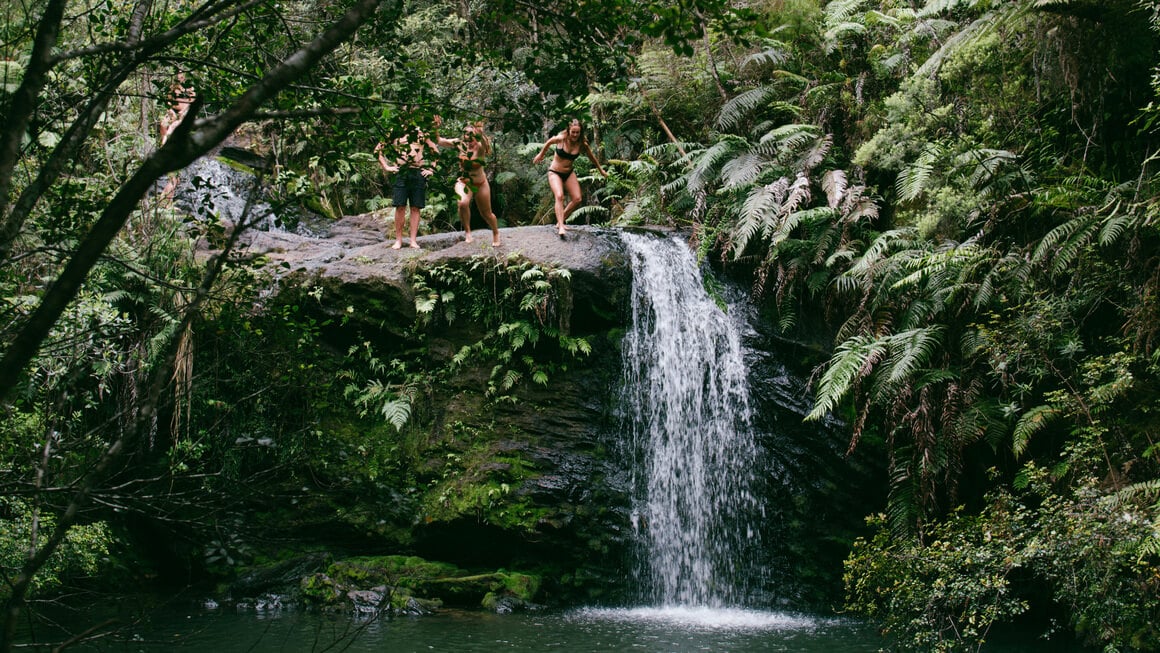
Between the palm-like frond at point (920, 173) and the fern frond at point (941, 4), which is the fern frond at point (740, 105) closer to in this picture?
the fern frond at point (941, 4)

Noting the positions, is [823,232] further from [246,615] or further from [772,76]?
[246,615]

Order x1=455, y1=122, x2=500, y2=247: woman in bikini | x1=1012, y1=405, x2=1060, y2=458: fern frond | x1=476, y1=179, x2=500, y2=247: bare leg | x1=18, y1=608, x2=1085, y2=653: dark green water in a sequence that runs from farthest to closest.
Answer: x1=476, y1=179, x2=500, y2=247: bare leg, x1=1012, y1=405, x2=1060, y2=458: fern frond, x1=18, y1=608, x2=1085, y2=653: dark green water, x1=455, y1=122, x2=500, y2=247: woman in bikini

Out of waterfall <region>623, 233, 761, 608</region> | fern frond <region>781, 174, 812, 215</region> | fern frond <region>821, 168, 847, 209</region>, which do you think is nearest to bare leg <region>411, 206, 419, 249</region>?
waterfall <region>623, 233, 761, 608</region>

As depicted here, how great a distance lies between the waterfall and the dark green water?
699 millimetres

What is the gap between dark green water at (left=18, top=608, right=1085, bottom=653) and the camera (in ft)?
22.0

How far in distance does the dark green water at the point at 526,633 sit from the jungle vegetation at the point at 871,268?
0.64 m

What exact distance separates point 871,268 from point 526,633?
526 cm

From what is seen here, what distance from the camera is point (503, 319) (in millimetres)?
9852

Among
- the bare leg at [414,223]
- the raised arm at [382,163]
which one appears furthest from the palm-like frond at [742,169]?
the raised arm at [382,163]

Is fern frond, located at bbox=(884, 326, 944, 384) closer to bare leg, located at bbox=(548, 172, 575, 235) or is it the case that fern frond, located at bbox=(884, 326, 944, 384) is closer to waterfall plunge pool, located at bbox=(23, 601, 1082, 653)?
waterfall plunge pool, located at bbox=(23, 601, 1082, 653)

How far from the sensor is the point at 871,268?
8.95m

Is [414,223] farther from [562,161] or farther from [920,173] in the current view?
[920,173]


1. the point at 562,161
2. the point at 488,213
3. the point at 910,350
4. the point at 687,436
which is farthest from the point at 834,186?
the point at 488,213

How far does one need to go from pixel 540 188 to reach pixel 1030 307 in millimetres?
8978
